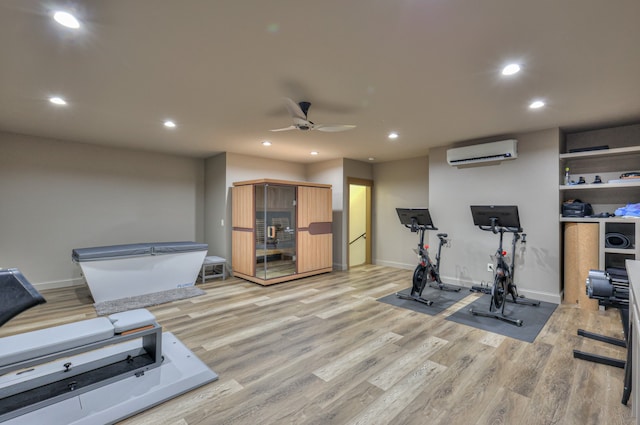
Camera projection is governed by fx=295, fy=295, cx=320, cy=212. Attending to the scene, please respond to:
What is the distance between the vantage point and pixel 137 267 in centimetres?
456

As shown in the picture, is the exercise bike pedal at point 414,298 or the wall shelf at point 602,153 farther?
the exercise bike pedal at point 414,298

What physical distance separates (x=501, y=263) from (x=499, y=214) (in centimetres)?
67

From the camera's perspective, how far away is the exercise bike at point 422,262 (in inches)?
174

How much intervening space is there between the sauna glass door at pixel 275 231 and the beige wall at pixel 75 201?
6.77 feet

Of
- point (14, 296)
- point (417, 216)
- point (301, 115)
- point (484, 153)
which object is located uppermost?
point (301, 115)

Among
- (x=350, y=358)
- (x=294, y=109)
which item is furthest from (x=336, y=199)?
(x=350, y=358)

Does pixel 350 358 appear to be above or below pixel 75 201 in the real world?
below

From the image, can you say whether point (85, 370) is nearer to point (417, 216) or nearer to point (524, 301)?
point (417, 216)

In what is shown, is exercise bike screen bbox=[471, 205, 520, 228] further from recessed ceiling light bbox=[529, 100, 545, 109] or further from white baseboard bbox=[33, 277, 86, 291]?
white baseboard bbox=[33, 277, 86, 291]

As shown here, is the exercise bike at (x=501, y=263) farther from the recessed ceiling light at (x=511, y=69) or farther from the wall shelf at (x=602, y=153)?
the recessed ceiling light at (x=511, y=69)

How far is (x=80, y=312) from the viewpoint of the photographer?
394 cm

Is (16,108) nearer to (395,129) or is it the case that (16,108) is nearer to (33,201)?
(33,201)

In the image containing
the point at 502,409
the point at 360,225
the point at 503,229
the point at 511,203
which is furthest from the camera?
the point at 360,225

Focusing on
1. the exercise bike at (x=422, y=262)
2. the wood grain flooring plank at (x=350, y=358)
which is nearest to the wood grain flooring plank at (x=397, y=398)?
the wood grain flooring plank at (x=350, y=358)
